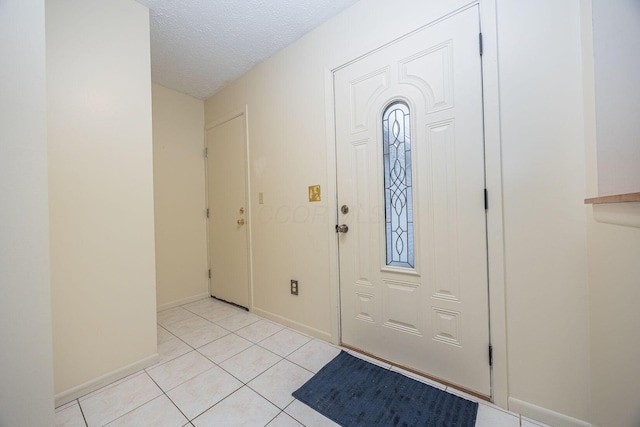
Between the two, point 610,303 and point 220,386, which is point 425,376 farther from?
point 220,386

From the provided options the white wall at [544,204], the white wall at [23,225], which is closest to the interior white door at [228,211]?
the white wall at [23,225]

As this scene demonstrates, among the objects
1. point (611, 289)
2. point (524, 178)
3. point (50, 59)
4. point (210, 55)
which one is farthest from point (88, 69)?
point (611, 289)

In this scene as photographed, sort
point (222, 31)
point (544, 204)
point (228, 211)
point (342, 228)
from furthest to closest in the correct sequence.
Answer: point (228, 211)
point (222, 31)
point (342, 228)
point (544, 204)

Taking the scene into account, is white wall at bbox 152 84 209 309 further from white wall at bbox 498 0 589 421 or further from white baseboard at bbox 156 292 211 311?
white wall at bbox 498 0 589 421

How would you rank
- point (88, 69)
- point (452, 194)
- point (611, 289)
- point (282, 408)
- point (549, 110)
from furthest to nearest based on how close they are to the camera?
point (88, 69) → point (452, 194) → point (282, 408) → point (549, 110) → point (611, 289)

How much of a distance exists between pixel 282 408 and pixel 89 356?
48.3 inches

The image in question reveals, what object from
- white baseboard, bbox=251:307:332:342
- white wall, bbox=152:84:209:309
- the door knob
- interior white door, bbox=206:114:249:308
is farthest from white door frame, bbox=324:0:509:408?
white wall, bbox=152:84:209:309

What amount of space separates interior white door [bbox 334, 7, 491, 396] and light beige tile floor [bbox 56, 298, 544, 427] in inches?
9.2

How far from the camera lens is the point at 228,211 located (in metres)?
2.76

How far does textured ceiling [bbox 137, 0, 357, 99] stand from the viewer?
1.70 metres

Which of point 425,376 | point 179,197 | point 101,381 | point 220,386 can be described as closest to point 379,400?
point 425,376

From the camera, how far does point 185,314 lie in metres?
2.53

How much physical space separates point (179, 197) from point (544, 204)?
320cm

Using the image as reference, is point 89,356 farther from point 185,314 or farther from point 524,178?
point 524,178
